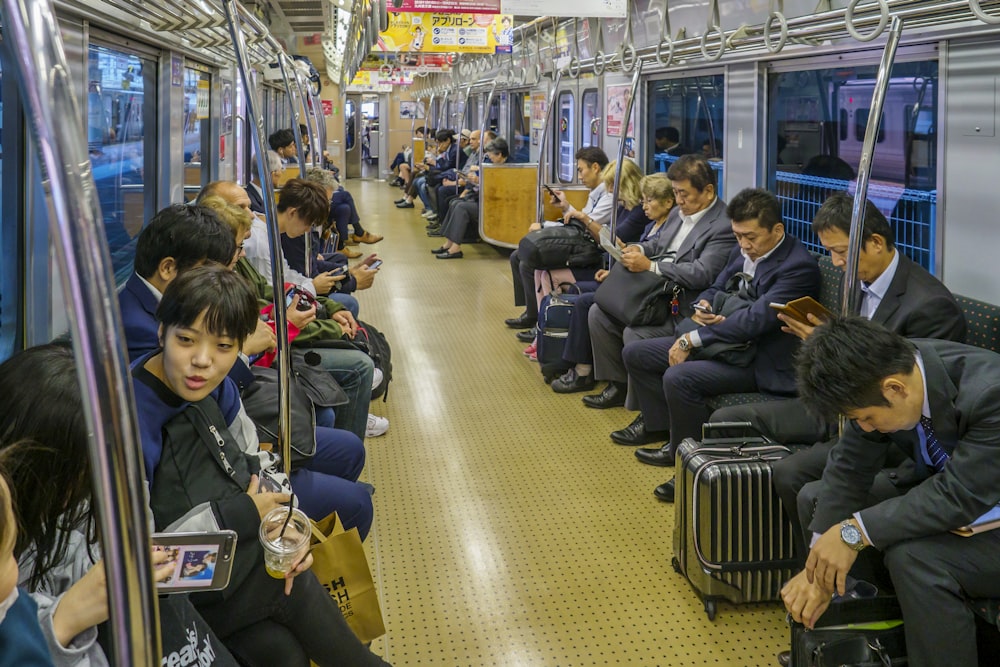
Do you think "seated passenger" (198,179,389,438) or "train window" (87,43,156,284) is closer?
"train window" (87,43,156,284)

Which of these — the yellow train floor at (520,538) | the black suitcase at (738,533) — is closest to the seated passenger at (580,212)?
the yellow train floor at (520,538)

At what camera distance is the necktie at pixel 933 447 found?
2.42m

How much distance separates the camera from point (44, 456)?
1662mm

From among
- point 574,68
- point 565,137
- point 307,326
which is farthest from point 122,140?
point 565,137

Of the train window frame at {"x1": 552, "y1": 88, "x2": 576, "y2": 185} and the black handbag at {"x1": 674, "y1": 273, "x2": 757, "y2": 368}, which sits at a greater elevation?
the train window frame at {"x1": 552, "y1": 88, "x2": 576, "y2": 185}

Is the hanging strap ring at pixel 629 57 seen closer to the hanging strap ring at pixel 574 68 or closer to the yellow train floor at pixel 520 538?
the hanging strap ring at pixel 574 68

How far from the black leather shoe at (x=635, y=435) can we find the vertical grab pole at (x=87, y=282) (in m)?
4.06

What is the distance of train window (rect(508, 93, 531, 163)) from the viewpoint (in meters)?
12.4

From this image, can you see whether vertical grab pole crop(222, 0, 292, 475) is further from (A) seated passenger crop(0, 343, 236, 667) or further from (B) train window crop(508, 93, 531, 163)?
(B) train window crop(508, 93, 531, 163)

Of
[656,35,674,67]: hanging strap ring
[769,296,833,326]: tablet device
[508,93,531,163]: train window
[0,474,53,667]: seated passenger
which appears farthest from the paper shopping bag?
[508,93,531,163]: train window

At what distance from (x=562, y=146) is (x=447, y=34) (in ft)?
5.46

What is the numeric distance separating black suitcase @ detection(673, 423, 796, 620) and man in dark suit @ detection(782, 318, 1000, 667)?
0.76 meters

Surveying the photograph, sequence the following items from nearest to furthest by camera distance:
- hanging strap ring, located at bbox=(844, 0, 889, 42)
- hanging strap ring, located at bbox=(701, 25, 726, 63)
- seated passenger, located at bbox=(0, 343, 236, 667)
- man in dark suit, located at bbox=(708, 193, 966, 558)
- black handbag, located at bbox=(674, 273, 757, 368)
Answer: seated passenger, located at bbox=(0, 343, 236, 667) < man in dark suit, located at bbox=(708, 193, 966, 558) < hanging strap ring, located at bbox=(844, 0, 889, 42) < black handbag, located at bbox=(674, 273, 757, 368) < hanging strap ring, located at bbox=(701, 25, 726, 63)

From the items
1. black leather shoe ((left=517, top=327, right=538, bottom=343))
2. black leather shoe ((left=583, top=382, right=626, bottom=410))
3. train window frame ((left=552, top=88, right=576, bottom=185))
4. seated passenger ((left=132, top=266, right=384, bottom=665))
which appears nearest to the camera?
seated passenger ((left=132, top=266, right=384, bottom=665))
